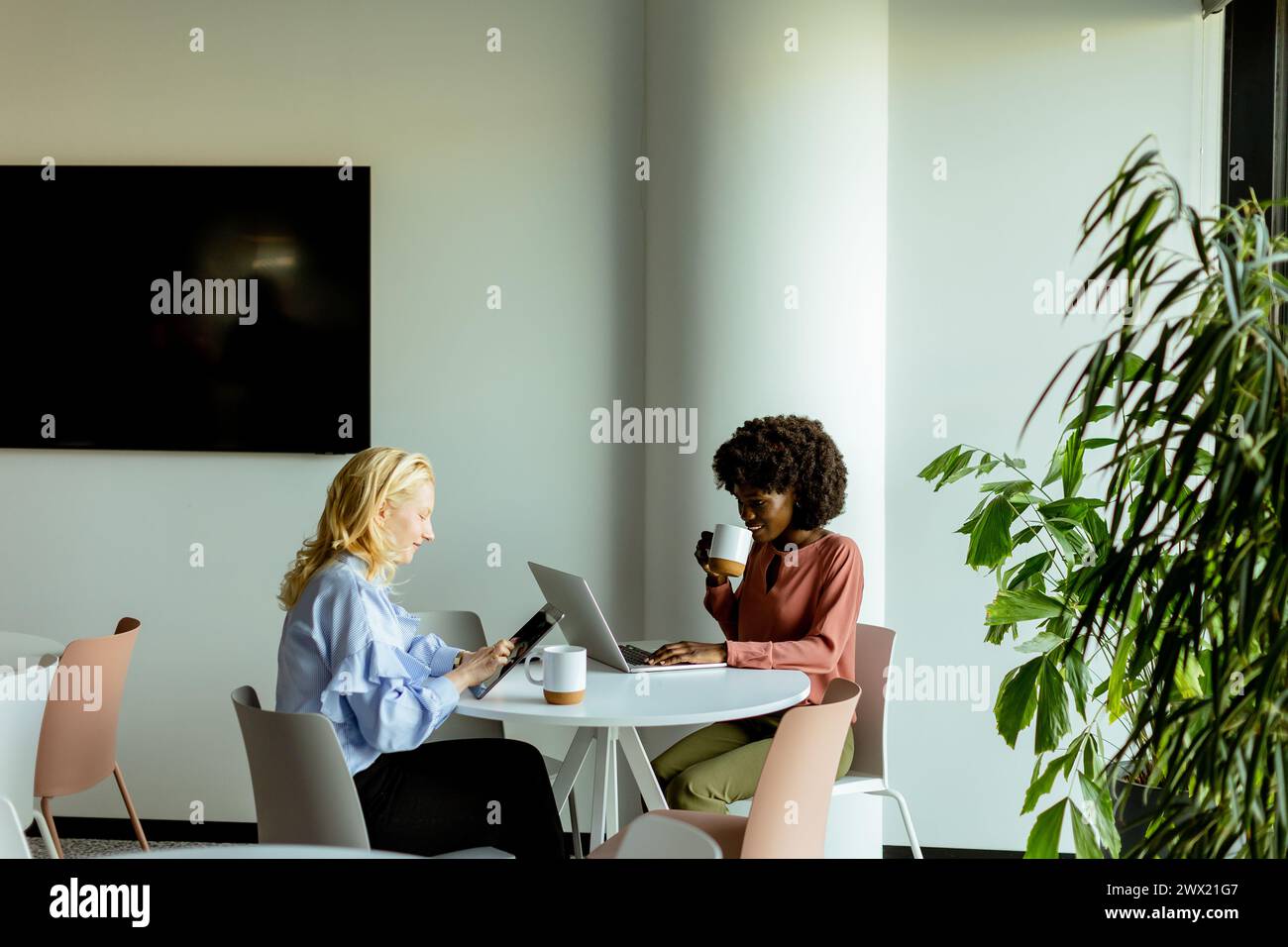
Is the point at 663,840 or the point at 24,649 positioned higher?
the point at 663,840

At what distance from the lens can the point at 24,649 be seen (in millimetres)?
3158

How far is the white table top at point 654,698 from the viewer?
7.36 ft

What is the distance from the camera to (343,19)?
12.3 feet

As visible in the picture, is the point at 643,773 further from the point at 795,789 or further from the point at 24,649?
the point at 24,649

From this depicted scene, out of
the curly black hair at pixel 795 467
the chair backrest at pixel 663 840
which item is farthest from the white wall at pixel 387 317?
the chair backrest at pixel 663 840

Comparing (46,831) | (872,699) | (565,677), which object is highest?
(565,677)

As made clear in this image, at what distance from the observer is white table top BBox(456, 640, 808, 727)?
88.3 inches

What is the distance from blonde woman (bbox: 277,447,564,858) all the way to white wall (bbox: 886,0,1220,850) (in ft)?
5.57

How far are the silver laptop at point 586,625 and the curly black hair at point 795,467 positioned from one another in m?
0.54

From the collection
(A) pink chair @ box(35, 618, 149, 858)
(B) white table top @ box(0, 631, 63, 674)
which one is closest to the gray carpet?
(A) pink chair @ box(35, 618, 149, 858)

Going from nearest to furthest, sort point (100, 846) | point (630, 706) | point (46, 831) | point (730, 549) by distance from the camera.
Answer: point (630, 706) → point (46, 831) → point (730, 549) → point (100, 846)

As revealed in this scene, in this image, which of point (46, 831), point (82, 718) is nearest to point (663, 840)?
point (46, 831)

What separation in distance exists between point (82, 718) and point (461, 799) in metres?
1.33
